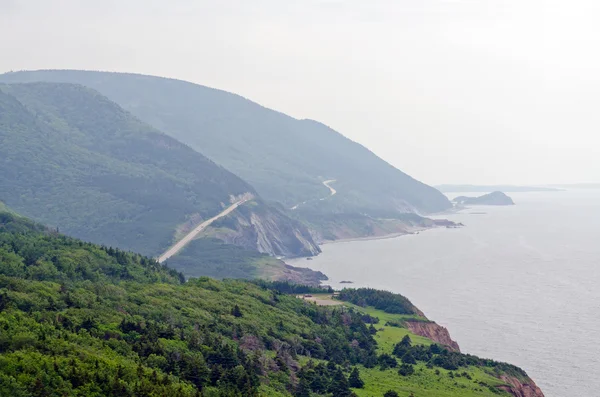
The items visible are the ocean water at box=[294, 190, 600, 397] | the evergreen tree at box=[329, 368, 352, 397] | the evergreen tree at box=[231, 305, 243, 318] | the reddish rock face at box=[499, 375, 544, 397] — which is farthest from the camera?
the ocean water at box=[294, 190, 600, 397]

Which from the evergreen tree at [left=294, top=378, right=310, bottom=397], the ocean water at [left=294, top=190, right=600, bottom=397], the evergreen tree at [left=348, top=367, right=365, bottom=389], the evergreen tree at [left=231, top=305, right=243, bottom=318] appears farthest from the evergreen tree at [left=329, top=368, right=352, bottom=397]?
the ocean water at [left=294, top=190, right=600, bottom=397]

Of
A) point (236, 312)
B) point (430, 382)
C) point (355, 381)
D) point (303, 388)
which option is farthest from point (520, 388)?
point (236, 312)

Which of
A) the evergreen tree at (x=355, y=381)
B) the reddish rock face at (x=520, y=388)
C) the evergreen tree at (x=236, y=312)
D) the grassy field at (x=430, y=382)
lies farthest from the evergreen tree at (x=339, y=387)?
the reddish rock face at (x=520, y=388)

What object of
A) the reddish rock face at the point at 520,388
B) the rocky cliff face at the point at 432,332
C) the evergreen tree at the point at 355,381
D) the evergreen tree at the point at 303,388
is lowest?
the reddish rock face at the point at 520,388

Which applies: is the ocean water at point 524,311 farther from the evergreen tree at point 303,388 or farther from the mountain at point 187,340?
the evergreen tree at point 303,388

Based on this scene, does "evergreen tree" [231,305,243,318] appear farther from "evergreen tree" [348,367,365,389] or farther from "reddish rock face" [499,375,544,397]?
"reddish rock face" [499,375,544,397]

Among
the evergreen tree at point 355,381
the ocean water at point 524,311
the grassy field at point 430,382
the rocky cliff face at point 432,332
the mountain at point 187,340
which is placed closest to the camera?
the mountain at point 187,340

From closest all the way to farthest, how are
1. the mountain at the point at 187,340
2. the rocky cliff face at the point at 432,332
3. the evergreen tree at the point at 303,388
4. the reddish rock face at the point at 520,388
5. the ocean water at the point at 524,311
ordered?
the mountain at the point at 187,340 < the evergreen tree at the point at 303,388 < the reddish rock face at the point at 520,388 < the ocean water at the point at 524,311 < the rocky cliff face at the point at 432,332

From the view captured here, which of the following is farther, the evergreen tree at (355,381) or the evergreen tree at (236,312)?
the evergreen tree at (236,312)
